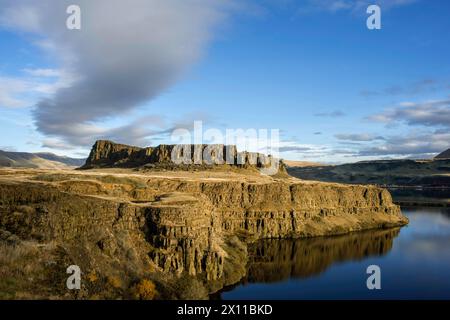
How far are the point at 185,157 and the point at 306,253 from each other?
8640 centimetres

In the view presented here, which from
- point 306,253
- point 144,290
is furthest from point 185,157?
point 144,290

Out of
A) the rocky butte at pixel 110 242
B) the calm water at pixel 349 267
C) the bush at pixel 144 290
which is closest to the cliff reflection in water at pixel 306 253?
the calm water at pixel 349 267

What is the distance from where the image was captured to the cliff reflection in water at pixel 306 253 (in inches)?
2542

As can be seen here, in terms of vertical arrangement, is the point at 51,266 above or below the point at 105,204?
below

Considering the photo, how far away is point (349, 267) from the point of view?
7012 cm

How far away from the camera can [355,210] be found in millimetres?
122250

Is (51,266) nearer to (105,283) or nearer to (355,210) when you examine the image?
(105,283)

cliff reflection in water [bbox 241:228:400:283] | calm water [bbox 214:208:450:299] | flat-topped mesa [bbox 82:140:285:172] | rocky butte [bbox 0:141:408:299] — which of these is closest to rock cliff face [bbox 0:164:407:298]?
rocky butte [bbox 0:141:408:299]

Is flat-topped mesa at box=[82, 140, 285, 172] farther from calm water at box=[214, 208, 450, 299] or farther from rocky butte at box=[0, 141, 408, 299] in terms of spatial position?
rocky butte at box=[0, 141, 408, 299]

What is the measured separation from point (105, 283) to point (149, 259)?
7.87 metres

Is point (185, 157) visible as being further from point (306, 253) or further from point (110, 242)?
point (110, 242)
